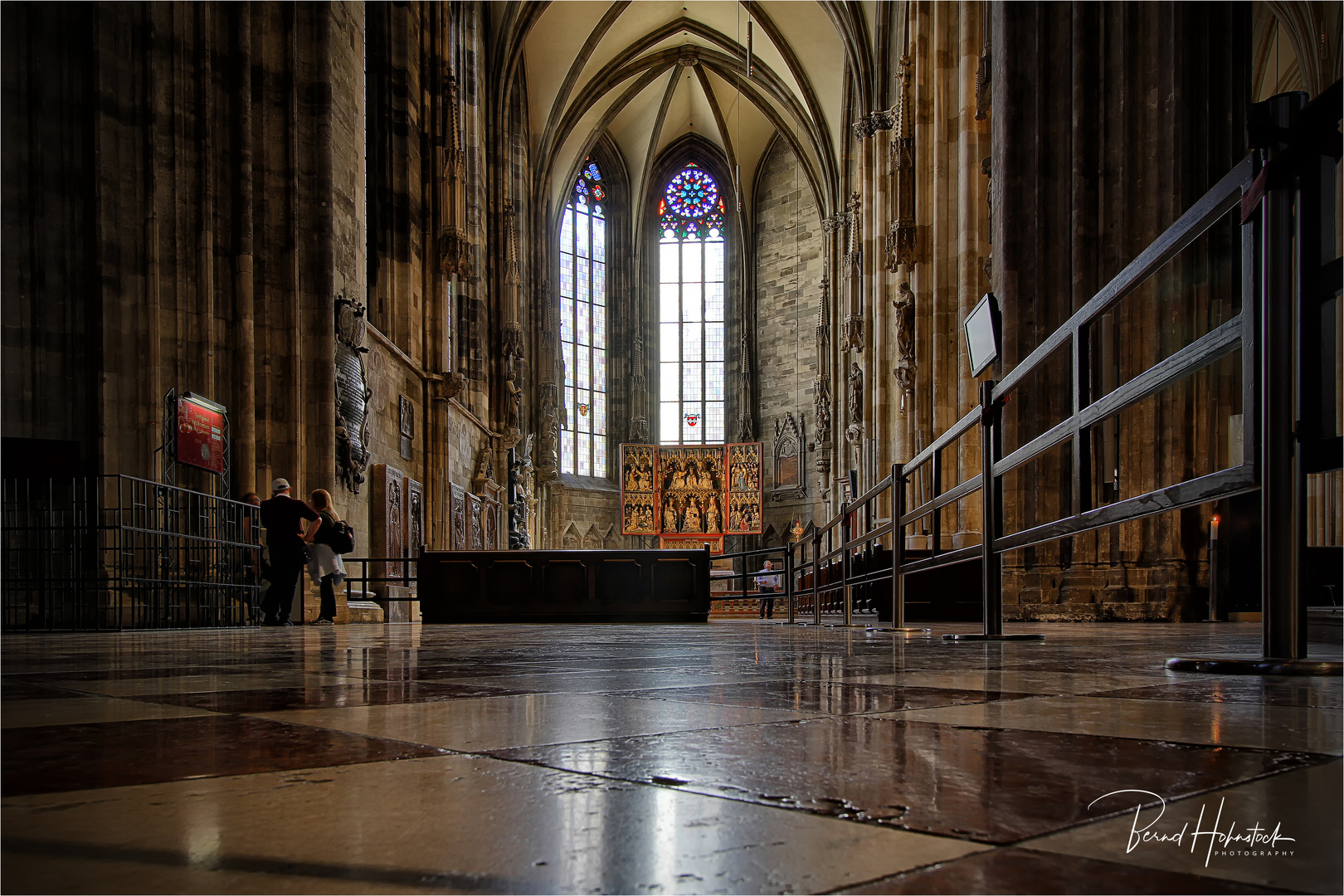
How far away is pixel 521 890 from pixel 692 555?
11.8m

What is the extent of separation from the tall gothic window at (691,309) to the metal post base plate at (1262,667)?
31803mm

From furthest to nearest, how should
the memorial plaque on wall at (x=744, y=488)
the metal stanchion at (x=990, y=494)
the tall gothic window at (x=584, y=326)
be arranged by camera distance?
1. the tall gothic window at (x=584, y=326)
2. the memorial plaque on wall at (x=744, y=488)
3. the metal stanchion at (x=990, y=494)

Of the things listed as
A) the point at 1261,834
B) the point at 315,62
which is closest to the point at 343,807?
the point at 1261,834

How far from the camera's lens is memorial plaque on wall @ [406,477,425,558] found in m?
15.9

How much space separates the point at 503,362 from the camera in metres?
24.3

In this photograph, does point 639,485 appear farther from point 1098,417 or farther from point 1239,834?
point 1239,834

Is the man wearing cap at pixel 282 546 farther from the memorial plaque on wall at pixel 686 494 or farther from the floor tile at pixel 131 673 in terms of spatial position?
the memorial plaque on wall at pixel 686 494

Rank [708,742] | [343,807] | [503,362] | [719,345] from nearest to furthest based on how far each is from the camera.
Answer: [343,807], [708,742], [503,362], [719,345]

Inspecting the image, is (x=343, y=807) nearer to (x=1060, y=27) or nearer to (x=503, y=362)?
(x=1060, y=27)

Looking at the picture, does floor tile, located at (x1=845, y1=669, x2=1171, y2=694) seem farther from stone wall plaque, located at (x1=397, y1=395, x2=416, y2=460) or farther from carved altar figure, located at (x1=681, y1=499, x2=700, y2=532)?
carved altar figure, located at (x1=681, y1=499, x2=700, y2=532)

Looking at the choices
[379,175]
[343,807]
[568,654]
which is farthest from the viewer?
[379,175]

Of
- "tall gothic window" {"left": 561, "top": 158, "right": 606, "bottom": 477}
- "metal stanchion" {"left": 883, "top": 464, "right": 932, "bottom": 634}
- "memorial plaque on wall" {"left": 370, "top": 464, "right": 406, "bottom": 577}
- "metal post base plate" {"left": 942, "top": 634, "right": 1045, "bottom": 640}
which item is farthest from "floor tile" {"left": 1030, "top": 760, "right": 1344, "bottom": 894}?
"tall gothic window" {"left": 561, "top": 158, "right": 606, "bottom": 477}

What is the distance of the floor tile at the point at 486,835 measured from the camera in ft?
2.26

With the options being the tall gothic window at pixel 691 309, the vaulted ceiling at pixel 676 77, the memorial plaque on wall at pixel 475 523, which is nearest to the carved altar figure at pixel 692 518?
A: the tall gothic window at pixel 691 309
